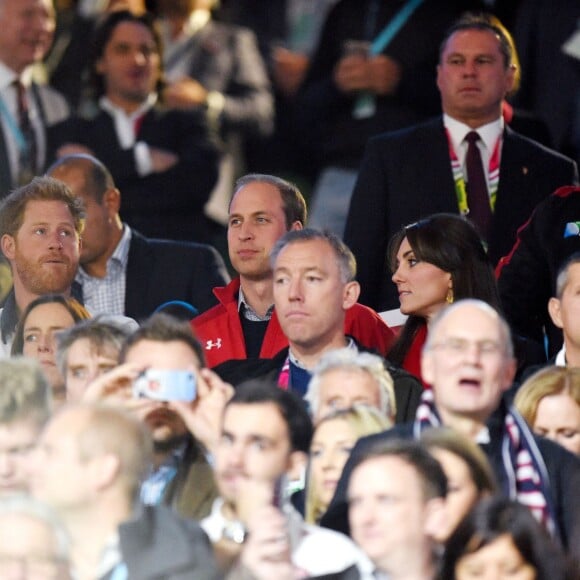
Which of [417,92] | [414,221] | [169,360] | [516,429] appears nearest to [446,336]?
[516,429]

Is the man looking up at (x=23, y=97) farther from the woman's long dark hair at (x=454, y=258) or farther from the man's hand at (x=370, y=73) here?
the woman's long dark hair at (x=454, y=258)

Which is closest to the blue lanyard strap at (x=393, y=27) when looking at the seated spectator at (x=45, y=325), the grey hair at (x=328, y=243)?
the grey hair at (x=328, y=243)

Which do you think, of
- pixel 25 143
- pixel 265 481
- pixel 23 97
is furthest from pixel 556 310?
pixel 23 97

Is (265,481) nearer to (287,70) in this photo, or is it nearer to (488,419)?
(488,419)

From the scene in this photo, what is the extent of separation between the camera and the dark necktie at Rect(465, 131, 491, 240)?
8.80m

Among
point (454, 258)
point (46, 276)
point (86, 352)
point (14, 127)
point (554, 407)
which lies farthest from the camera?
point (14, 127)

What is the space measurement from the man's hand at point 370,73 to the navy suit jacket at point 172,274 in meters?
1.37

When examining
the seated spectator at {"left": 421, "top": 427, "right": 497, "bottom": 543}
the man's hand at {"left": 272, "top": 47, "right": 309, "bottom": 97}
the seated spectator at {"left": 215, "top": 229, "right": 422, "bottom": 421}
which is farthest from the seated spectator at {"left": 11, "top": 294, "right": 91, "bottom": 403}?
the man's hand at {"left": 272, "top": 47, "right": 309, "bottom": 97}

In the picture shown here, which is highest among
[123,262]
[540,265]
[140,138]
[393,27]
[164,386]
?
[393,27]

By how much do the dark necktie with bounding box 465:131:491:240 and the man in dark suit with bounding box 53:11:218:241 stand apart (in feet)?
4.94

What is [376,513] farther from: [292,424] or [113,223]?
[113,223]

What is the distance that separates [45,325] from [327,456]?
132cm

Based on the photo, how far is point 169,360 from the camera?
6.84m

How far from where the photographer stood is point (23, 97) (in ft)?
33.0
